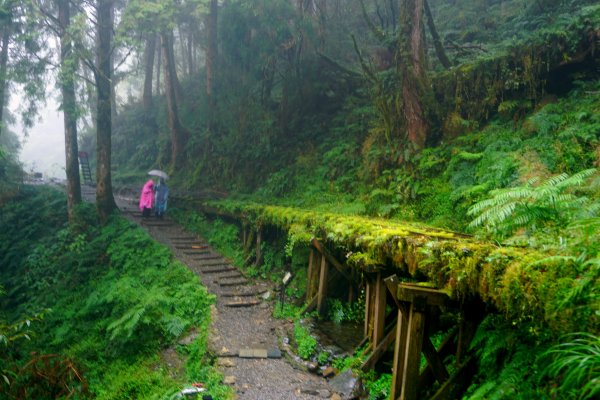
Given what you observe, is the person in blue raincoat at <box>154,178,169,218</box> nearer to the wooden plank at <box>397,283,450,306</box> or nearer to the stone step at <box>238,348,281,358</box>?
the stone step at <box>238,348,281,358</box>

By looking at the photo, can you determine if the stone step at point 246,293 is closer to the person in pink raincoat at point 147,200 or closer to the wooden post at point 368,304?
the wooden post at point 368,304

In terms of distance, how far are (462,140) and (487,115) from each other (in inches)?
50.2

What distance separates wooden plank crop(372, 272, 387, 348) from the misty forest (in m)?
0.03

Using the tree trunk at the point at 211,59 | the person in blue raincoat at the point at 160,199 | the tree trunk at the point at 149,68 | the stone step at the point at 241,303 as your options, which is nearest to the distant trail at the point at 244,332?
the stone step at the point at 241,303

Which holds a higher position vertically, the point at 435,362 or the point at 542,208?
the point at 542,208

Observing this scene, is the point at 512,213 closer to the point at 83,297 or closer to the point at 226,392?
the point at 226,392

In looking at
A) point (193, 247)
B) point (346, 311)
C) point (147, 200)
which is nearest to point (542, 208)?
A: point (346, 311)

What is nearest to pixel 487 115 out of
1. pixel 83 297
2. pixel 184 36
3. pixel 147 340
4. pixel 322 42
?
pixel 322 42

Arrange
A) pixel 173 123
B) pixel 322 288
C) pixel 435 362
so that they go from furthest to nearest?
pixel 173 123 < pixel 322 288 < pixel 435 362

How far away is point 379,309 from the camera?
269 inches

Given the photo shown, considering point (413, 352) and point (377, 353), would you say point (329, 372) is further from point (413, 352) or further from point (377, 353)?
point (413, 352)

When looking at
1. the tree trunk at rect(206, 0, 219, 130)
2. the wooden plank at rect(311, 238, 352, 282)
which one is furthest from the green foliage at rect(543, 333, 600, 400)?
the tree trunk at rect(206, 0, 219, 130)

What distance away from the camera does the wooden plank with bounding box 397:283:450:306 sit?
15.3 ft

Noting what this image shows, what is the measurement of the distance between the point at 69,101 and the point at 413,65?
1370 cm
